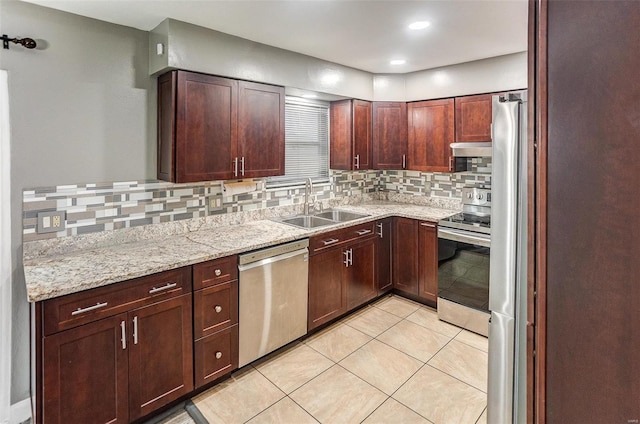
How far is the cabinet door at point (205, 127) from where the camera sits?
2602 mm

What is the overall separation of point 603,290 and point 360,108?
3.64 m

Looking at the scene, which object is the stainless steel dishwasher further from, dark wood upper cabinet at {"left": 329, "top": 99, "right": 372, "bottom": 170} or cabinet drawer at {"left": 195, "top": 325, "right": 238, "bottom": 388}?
dark wood upper cabinet at {"left": 329, "top": 99, "right": 372, "bottom": 170}

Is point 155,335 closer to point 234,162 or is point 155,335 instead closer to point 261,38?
point 234,162

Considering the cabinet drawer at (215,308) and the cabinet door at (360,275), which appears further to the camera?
the cabinet door at (360,275)

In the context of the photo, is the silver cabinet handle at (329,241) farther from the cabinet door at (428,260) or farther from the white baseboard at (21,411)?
the white baseboard at (21,411)

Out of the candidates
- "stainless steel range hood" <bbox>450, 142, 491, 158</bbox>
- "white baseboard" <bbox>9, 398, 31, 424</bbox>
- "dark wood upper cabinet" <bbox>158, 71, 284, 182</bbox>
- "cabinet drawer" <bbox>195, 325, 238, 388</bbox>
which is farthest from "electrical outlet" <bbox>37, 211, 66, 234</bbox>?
"stainless steel range hood" <bbox>450, 142, 491, 158</bbox>

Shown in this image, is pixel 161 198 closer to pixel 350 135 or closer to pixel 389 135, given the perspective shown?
pixel 350 135

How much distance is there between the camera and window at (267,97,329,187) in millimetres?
3877

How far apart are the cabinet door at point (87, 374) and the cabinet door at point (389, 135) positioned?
10.3 feet

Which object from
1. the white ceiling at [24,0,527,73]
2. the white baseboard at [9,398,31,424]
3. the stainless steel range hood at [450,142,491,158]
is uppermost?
the white ceiling at [24,0,527,73]

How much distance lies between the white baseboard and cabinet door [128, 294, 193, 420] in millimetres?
773

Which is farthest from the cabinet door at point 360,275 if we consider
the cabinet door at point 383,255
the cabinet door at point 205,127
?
the cabinet door at point 205,127

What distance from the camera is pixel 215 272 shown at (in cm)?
244

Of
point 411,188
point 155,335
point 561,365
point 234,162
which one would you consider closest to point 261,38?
point 234,162
